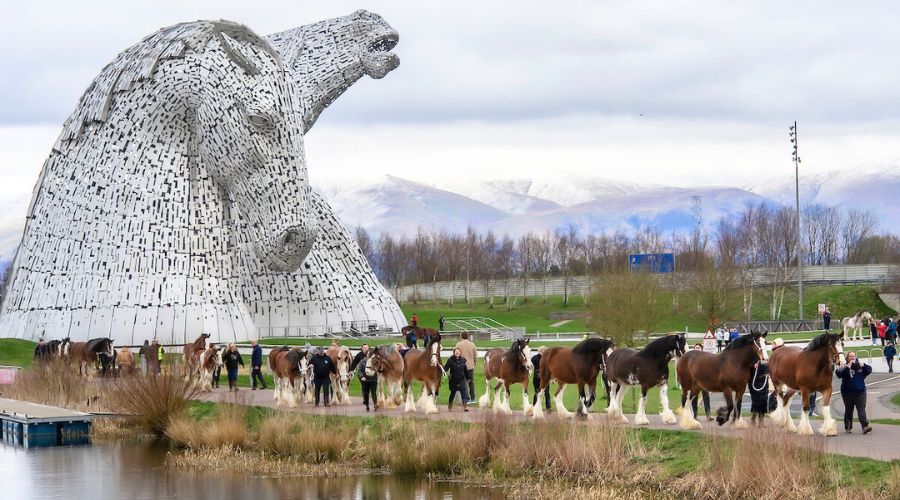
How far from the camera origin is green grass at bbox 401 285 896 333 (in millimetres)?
66438

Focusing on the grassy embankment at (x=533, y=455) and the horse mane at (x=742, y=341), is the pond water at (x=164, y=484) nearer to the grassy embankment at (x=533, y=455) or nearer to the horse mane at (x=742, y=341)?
the grassy embankment at (x=533, y=455)

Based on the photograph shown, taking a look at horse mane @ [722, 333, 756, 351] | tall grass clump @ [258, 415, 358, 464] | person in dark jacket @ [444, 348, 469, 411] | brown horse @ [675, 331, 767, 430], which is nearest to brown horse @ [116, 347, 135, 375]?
tall grass clump @ [258, 415, 358, 464]

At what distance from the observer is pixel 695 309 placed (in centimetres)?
6769

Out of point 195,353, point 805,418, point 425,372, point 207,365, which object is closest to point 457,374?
point 425,372

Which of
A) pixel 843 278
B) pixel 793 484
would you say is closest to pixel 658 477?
pixel 793 484

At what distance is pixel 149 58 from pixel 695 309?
1369 inches

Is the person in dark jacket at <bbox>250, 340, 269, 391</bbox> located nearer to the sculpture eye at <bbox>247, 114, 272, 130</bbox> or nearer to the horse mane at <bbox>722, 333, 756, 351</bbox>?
the sculpture eye at <bbox>247, 114, 272, 130</bbox>

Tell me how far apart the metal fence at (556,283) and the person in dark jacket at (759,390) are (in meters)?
65.0

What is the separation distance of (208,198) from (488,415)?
92.7 feet

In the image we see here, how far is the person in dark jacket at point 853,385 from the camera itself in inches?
763

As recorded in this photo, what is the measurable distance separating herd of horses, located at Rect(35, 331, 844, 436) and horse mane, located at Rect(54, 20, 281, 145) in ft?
58.6

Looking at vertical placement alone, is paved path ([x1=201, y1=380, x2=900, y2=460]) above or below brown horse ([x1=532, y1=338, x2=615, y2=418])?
below

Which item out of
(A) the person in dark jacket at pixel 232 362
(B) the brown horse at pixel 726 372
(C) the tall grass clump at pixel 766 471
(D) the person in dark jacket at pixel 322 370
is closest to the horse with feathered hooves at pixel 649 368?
(B) the brown horse at pixel 726 372

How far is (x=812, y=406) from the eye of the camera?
2312 cm
